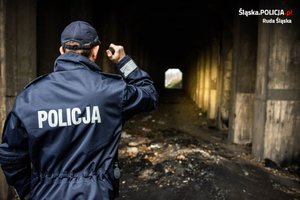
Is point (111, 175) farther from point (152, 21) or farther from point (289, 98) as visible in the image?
point (152, 21)

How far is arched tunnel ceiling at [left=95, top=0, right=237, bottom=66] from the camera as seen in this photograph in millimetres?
9495

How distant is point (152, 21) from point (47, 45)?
11.3 m

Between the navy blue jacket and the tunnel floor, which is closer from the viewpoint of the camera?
the navy blue jacket

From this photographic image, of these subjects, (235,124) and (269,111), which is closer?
(269,111)

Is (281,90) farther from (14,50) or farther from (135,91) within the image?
(135,91)

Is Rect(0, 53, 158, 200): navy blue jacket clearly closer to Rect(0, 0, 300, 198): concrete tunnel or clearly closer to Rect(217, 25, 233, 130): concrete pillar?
Rect(0, 0, 300, 198): concrete tunnel

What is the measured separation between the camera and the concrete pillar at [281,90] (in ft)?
19.2

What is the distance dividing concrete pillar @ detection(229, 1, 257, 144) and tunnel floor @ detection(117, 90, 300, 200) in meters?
0.48

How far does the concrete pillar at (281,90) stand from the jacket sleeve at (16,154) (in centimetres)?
503

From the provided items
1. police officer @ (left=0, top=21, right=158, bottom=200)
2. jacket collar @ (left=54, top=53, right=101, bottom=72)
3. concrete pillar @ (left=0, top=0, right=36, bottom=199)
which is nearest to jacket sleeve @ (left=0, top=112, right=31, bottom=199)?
police officer @ (left=0, top=21, right=158, bottom=200)

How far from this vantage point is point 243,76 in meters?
7.62

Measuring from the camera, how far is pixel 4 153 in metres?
1.86

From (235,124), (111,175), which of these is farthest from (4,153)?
(235,124)

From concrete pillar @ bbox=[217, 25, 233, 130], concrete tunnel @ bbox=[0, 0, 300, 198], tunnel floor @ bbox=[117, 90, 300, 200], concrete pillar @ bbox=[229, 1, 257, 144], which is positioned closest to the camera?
concrete tunnel @ bbox=[0, 0, 300, 198]
